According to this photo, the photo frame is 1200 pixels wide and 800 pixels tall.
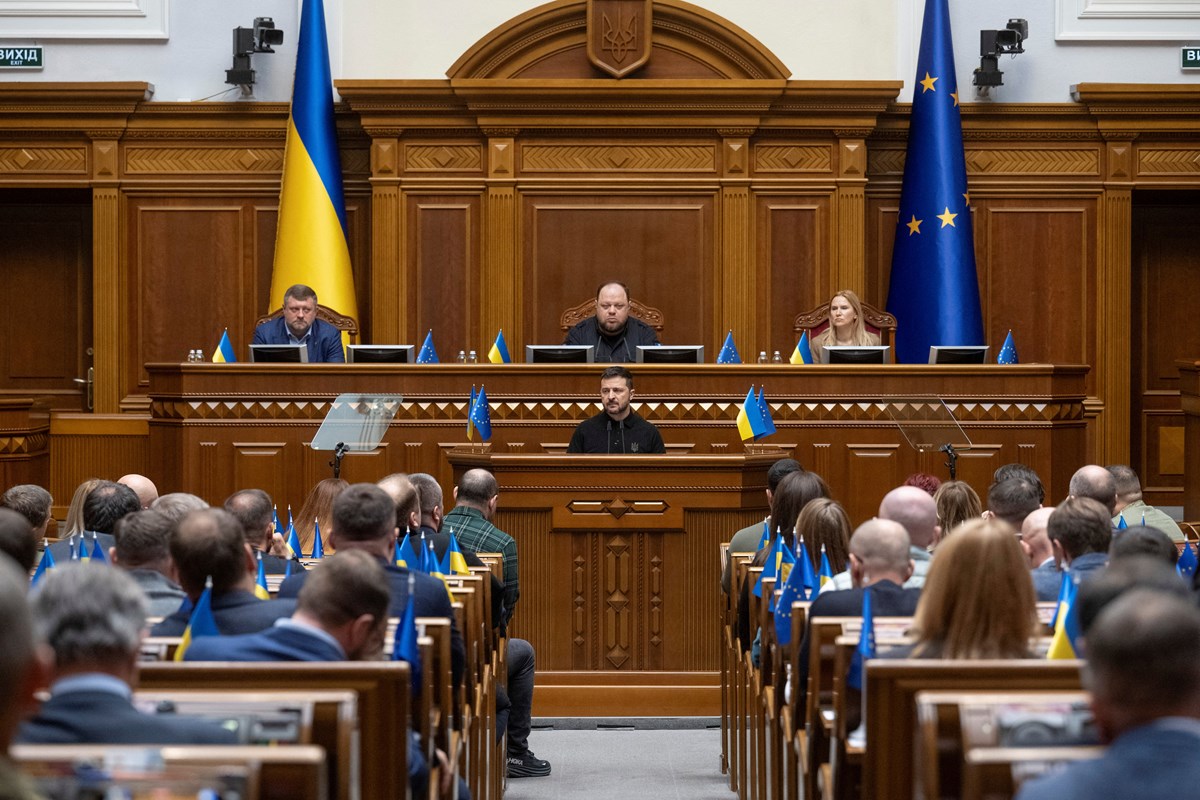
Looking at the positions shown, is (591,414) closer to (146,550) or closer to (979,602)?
(146,550)

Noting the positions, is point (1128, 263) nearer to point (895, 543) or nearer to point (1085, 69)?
point (1085, 69)

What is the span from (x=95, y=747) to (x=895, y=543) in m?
2.36

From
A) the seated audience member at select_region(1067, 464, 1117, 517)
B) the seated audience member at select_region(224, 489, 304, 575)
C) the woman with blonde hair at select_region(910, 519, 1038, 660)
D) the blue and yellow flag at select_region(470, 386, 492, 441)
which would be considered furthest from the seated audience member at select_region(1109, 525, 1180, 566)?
the blue and yellow flag at select_region(470, 386, 492, 441)

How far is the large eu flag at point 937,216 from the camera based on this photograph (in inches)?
459

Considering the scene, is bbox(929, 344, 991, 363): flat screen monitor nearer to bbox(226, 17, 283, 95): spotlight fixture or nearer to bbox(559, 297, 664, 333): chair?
bbox(559, 297, 664, 333): chair

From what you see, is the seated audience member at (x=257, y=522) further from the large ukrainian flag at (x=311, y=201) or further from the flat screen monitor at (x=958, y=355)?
the large ukrainian flag at (x=311, y=201)

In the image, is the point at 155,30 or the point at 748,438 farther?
the point at 155,30

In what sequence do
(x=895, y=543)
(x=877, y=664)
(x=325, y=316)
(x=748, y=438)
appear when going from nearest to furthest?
1. (x=877, y=664)
2. (x=895, y=543)
3. (x=748, y=438)
4. (x=325, y=316)

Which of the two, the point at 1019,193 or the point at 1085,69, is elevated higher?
the point at 1085,69

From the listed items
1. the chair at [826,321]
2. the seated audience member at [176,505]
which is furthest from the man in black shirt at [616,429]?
the seated audience member at [176,505]

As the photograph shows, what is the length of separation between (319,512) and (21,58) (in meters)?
7.69

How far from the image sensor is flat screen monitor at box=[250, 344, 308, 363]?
9219mm

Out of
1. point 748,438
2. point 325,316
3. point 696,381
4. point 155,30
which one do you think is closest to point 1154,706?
point 748,438

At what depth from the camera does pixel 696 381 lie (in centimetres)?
908
